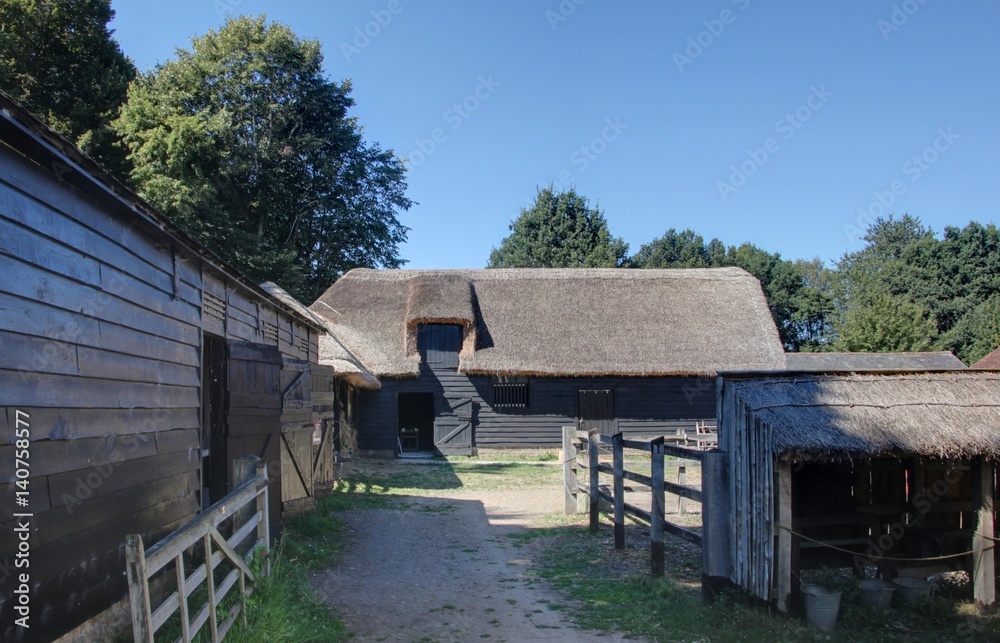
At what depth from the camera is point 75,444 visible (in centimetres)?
445

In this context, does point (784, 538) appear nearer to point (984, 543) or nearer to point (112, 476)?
point (984, 543)

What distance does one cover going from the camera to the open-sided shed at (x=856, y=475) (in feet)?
19.0

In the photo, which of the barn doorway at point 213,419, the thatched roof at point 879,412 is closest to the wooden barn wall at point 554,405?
the barn doorway at point 213,419

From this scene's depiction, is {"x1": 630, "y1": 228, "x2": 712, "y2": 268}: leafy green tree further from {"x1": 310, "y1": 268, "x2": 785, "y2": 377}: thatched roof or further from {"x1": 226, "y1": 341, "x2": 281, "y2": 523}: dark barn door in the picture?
{"x1": 226, "y1": 341, "x2": 281, "y2": 523}: dark barn door

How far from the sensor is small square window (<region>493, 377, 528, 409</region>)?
2217 centimetres

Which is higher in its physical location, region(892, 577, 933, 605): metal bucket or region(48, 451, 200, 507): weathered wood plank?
region(48, 451, 200, 507): weathered wood plank

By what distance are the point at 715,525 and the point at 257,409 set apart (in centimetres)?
534

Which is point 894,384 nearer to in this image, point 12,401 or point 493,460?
point 12,401

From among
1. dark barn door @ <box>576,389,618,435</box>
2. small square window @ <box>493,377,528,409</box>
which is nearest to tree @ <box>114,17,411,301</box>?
small square window @ <box>493,377,528,409</box>

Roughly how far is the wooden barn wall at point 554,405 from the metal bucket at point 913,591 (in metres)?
15.7

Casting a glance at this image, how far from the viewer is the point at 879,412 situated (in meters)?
6.09

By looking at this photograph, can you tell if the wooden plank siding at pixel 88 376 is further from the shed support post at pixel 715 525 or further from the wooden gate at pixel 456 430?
the wooden gate at pixel 456 430

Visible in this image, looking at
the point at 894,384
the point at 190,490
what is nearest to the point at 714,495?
the point at 894,384

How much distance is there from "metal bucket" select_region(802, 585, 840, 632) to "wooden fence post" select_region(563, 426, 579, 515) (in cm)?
551
